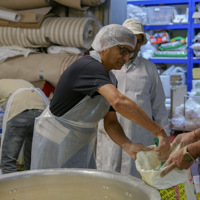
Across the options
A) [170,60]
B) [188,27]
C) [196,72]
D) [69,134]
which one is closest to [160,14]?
[188,27]

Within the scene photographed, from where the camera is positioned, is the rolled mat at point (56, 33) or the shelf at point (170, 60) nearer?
the rolled mat at point (56, 33)

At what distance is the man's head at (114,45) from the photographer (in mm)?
1410

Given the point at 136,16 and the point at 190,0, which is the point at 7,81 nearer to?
the point at 136,16

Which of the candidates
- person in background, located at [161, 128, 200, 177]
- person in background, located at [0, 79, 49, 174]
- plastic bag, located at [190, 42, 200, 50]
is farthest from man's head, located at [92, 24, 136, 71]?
plastic bag, located at [190, 42, 200, 50]

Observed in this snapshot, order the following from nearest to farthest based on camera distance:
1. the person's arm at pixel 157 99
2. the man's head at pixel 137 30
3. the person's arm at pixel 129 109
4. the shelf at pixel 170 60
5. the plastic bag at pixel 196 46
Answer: the person's arm at pixel 129 109 < the man's head at pixel 137 30 < the person's arm at pixel 157 99 < the plastic bag at pixel 196 46 < the shelf at pixel 170 60

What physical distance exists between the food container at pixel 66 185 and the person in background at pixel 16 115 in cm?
119

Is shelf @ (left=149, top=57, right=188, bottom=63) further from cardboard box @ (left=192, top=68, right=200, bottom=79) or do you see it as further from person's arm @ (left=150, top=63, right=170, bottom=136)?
person's arm @ (left=150, top=63, right=170, bottom=136)

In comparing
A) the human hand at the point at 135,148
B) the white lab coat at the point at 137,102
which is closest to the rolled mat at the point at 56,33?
the white lab coat at the point at 137,102

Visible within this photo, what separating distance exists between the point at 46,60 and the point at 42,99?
1.49 feet

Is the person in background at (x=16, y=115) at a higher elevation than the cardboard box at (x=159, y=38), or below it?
below

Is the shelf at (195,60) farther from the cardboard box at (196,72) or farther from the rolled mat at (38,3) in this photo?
the rolled mat at (38,3)

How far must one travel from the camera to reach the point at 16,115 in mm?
2293

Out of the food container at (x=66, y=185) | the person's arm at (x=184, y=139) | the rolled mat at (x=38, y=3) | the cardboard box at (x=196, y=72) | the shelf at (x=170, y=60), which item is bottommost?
the cardboard box at (x=196, y=72)

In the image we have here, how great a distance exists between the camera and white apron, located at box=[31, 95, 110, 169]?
1.49 meters
